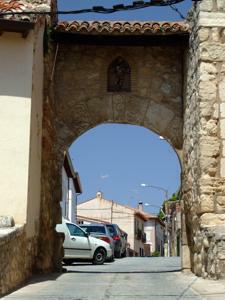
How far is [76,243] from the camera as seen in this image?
18.3m

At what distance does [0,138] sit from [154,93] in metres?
4.86

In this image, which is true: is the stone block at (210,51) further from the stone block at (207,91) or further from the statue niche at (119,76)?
the statue niche at (119,76)

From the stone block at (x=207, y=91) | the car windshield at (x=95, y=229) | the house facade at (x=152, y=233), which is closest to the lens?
the stone block at (x=207, y=91)

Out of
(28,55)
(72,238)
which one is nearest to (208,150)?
(28,55)

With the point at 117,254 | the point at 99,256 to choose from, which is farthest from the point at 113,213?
the point at 99,256

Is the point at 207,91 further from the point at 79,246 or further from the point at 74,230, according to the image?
the point at 79,246

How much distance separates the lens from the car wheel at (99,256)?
1898cm

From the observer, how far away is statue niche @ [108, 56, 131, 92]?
1356 cm

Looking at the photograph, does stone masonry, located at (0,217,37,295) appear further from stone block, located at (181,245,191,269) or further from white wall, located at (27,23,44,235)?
stone block, located at (181,245,191,269)

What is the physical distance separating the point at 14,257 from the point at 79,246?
1012cm

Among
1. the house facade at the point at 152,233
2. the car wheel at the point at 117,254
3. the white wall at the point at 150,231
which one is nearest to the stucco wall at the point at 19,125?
the car wheel at the point at 117,254

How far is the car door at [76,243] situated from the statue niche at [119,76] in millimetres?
6156

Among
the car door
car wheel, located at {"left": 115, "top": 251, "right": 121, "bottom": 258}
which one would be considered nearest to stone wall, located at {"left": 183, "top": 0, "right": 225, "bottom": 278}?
the car door

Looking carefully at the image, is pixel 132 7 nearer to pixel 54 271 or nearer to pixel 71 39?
pixel 71 39
